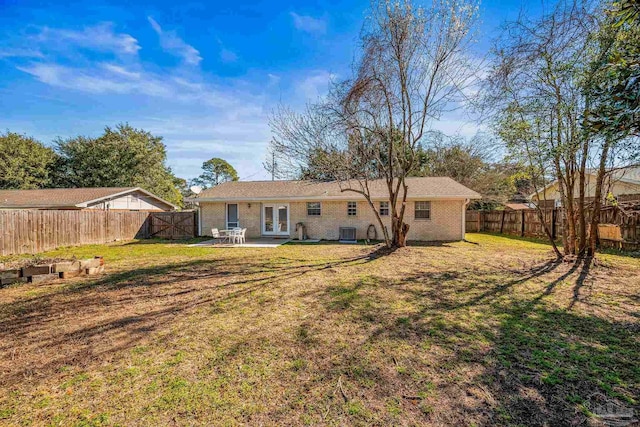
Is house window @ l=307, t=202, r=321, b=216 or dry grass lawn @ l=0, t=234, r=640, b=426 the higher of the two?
house window @ l=307, t=202, r=321, b=216

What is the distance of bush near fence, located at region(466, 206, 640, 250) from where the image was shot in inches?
418

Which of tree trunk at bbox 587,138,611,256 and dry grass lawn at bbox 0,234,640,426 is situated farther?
tree trunk at bbox 587,138,611,256

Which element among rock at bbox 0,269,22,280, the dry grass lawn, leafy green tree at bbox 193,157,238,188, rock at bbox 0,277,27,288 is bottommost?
the dry grass lawn

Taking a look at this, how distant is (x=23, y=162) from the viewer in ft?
89.3

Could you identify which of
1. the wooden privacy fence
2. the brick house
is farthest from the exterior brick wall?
the wooden privacy fence

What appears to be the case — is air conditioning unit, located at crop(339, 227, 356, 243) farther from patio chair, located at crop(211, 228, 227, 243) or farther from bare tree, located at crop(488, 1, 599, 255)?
bare tree, located at crop(488, 1, 599, 255)

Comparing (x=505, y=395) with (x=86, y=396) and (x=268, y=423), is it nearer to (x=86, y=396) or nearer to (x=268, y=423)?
(x=268, y=423)

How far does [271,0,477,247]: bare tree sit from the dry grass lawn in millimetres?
4661

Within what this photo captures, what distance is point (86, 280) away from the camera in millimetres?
6840

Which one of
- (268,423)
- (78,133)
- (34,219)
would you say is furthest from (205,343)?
(78,133)

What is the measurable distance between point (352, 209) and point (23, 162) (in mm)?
32200

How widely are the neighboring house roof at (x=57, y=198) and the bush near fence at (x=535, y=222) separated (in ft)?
76.5

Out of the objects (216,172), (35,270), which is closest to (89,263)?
(35,270)

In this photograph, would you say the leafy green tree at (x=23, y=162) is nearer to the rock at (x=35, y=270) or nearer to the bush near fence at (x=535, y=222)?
the rock at (x=35, y=270)
